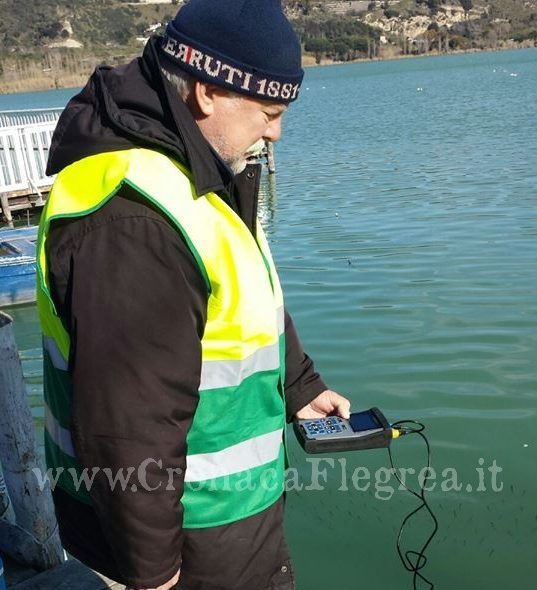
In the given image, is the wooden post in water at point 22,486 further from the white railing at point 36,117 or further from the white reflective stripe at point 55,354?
the white railing at point 36,117

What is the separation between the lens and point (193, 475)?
2188 millimetres

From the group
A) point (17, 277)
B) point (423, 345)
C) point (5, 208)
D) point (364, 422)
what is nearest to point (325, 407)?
point (364, 422)

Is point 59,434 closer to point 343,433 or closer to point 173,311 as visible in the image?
point 173,311

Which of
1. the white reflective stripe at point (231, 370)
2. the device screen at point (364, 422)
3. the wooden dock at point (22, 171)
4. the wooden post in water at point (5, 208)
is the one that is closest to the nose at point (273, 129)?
the white reflective stripe at point (231, 370)

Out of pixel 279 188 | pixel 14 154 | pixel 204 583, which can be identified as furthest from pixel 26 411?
pixel 279 188

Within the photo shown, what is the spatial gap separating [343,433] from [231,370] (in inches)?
33.6

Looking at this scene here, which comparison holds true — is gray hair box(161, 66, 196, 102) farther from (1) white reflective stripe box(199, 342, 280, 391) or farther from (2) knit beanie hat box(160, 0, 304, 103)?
(1) white reflective stripe box(199, 342, 280, 391)

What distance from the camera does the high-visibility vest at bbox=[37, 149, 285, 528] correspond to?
1.98 meters

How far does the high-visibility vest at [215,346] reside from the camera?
77.9 inches

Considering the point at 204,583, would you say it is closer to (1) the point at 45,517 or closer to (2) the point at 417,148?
(1) the point at 45,517

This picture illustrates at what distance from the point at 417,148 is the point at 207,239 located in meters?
23.3

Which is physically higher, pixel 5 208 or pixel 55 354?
pixel 55 354

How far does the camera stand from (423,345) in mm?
7984

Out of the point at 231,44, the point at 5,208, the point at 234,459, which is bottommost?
the point at 5,208
